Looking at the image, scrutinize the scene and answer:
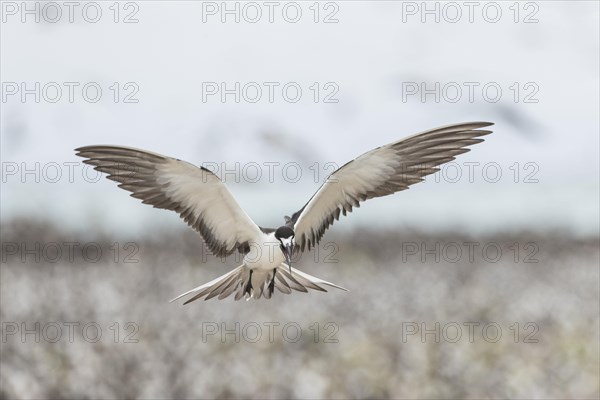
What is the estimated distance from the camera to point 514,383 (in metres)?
7.04

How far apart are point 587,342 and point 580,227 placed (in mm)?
1475

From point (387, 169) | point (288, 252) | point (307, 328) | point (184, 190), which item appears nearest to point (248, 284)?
point (288, 252)

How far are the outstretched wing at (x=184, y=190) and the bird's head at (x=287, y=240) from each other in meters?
0.14

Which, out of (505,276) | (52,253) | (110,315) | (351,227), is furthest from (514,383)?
(52,253)

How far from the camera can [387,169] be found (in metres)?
4.32

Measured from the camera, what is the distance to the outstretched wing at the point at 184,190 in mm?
4156

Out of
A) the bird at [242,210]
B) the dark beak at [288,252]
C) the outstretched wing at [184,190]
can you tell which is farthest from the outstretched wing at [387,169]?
the outstretched wing at [184,190]

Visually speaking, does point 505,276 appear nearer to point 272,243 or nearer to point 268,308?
point 268,308

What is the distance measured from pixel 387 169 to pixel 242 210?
54 centimetres

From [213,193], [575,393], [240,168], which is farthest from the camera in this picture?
[240,168]

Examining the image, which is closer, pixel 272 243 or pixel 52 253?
pixel 272 243

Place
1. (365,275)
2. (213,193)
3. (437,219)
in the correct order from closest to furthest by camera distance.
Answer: (213,193) < (365,275) < (437,219)

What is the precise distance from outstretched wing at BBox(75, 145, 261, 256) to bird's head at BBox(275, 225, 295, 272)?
14 centimetres

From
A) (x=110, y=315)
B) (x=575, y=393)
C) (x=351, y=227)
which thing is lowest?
(x=575, y=393)
